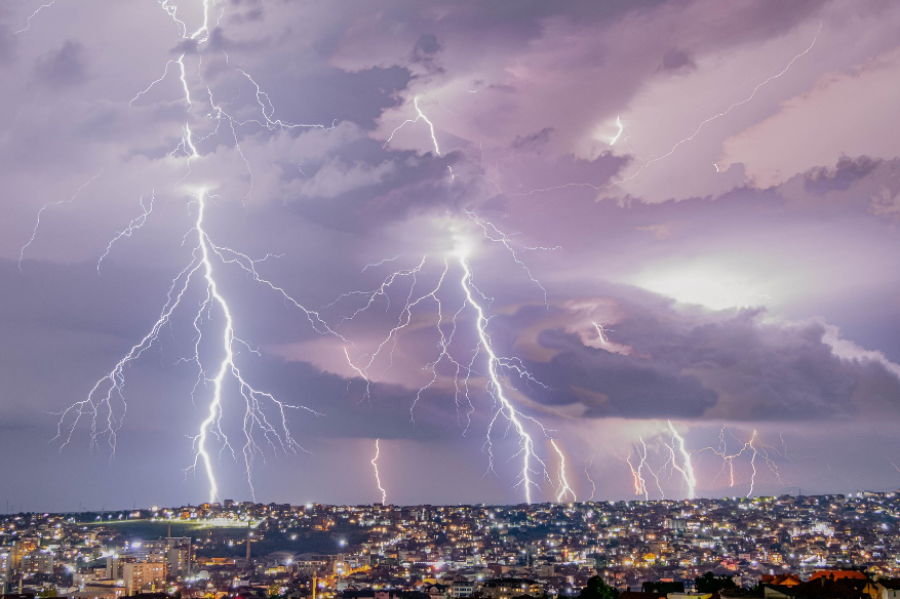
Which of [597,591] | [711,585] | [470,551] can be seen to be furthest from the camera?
[470,551]

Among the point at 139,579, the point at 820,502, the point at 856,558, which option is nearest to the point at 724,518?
the point at 820,502

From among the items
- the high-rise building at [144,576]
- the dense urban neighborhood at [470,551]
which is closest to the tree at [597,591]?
the dense urban neighborhood at [470,551]

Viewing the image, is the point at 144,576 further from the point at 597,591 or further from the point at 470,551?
the point at 597,591

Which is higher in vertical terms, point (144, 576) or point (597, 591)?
point (144, 576)

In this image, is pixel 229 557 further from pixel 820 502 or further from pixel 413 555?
pixel 820 502

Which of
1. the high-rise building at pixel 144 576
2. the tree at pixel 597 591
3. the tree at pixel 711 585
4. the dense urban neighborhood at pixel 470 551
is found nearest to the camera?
the tree at pixel 711 585

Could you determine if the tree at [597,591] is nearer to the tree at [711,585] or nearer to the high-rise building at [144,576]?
the tree at [711,585]

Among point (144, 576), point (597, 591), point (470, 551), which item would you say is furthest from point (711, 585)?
point (470, 551)

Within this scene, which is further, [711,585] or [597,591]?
[597,591]
